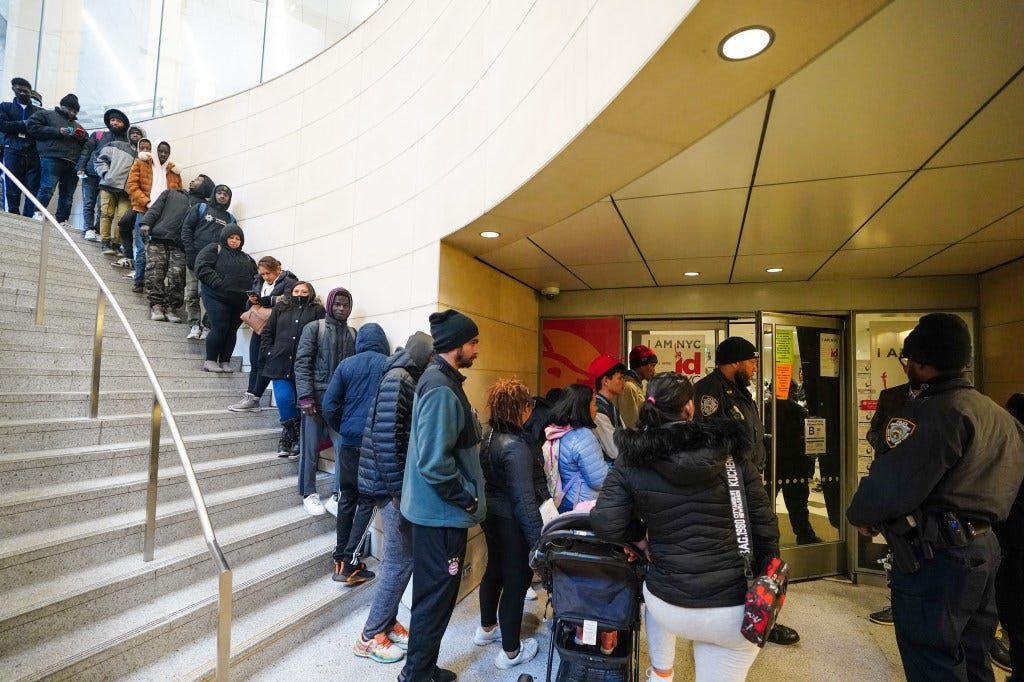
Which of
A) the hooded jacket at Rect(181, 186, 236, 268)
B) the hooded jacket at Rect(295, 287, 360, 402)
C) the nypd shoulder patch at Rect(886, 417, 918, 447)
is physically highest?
the hooded jacket at Rect(181, 186, 236, 268)

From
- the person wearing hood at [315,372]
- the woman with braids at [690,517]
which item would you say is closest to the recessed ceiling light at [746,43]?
the woman with braids at [690,517]

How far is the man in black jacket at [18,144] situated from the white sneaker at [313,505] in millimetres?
5117

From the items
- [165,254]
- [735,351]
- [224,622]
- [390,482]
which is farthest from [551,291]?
[165,254]

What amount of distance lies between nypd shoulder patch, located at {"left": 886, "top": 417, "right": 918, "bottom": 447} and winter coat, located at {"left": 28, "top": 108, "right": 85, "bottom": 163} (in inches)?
315

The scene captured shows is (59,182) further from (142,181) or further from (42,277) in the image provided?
(42,277)

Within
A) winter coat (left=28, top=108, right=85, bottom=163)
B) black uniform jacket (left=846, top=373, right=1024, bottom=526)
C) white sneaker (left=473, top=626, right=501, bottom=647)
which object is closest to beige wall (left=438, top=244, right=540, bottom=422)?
white sneaker (left=473, top=626, right=501, bottom=647)

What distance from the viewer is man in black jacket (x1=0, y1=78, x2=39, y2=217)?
202 inches

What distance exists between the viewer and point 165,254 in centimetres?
454

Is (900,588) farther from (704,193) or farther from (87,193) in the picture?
(87,193)

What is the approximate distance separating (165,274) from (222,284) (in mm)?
998

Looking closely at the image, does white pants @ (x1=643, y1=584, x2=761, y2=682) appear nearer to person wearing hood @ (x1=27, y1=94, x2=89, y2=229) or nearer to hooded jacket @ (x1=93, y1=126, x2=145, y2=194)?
hooded jacket @ (x1=93, y1=126, x2=145, y2=194)

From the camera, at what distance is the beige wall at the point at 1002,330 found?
333cm

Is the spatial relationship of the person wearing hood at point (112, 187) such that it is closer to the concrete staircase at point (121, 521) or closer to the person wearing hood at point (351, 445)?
the concrete staircase at point (121, 521)

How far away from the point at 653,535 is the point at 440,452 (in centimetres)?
91
